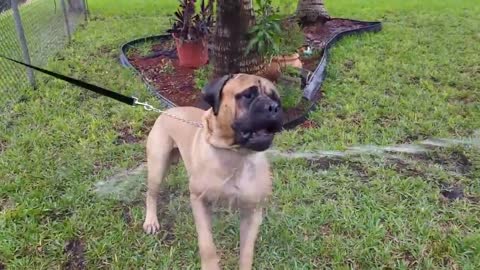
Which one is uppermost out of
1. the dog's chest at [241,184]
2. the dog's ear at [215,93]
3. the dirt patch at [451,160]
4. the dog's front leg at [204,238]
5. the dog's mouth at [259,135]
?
the dog's ear at [215,93]

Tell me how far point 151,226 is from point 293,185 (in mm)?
1030

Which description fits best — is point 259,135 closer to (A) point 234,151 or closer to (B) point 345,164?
(A) point 234,151

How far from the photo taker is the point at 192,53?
6031mm

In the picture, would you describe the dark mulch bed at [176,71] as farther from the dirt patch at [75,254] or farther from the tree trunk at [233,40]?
the dirt patch at [75,254]

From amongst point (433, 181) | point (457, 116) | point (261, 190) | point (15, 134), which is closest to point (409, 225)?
point (433, 181)

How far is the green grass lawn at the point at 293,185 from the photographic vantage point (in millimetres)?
2715

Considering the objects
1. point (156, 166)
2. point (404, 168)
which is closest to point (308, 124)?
point (404, 168)

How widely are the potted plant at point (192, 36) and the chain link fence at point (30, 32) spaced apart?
69.0 inches

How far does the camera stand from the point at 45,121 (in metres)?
4.51

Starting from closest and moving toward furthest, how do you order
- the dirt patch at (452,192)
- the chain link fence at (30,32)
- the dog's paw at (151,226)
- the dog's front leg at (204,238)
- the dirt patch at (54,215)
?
the dog's front leg at (204,238) → the dog's paw at (151,226) → the dirt patch at (54,215) → the dirt patch at (452,192) → the chain link fence at (30,32)

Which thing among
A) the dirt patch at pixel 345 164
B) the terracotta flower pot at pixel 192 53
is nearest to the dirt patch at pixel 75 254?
the dirt patch at pixel 345 164

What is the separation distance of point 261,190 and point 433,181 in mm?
1765

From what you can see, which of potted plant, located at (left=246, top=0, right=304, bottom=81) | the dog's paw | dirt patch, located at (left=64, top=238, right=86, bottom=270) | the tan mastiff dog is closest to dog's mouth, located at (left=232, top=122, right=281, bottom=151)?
the tan mastiff dog

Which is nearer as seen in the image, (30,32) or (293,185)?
(293,185)
